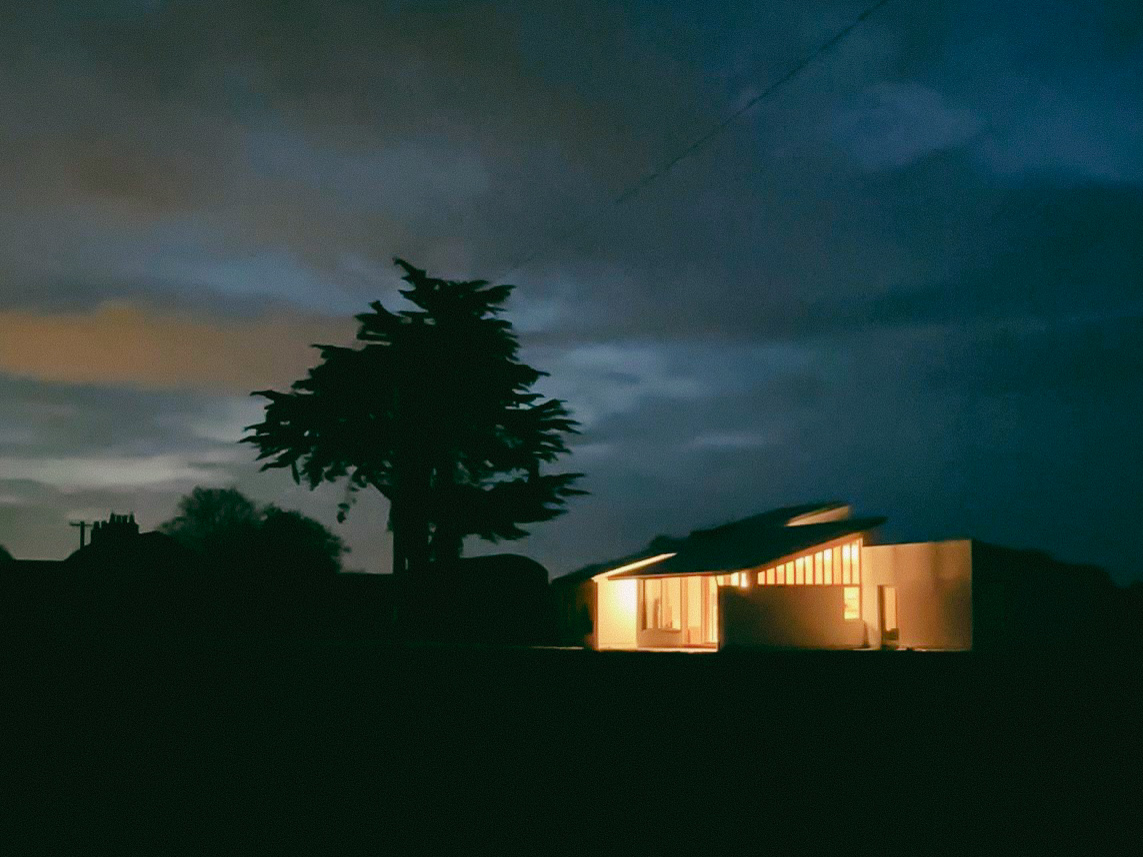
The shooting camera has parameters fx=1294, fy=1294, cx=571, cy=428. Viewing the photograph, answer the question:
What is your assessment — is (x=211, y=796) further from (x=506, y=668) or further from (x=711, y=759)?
(x=506, y=668)

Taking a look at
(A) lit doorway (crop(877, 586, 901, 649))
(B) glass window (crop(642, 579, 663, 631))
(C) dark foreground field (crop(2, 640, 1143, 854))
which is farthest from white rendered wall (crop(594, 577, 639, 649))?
(C) dark foreground field (crop(2, 640, 1143, 854))

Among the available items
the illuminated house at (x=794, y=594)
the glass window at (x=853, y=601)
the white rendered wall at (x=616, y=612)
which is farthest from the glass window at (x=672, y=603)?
the glass window at (x=853, y=601)

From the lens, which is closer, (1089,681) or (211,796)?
(211,796)

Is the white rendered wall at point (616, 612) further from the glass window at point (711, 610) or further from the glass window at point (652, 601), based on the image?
the glass window at point (711, 610)

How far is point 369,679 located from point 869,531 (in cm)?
1757

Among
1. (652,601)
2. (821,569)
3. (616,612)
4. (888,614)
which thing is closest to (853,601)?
(888,614)

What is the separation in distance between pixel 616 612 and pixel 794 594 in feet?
20.6

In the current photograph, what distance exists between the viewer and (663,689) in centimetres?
1605

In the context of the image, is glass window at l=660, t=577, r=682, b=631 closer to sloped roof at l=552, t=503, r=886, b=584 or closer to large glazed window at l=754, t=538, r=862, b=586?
sloped roof at l=552, t=503, r=886, b=584

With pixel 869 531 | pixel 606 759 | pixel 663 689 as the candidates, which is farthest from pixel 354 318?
pixel 606 759

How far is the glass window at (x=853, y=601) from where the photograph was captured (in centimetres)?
3166

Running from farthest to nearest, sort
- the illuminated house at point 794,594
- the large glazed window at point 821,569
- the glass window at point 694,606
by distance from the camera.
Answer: the glass window at point 694,606 < the large glazed window at point 821,569 < the illuminated house at point 794,594

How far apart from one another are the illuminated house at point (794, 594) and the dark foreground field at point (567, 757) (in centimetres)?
1207

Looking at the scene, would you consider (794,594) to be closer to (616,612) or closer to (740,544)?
(740,544)
